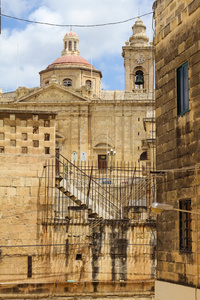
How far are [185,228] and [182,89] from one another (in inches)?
108

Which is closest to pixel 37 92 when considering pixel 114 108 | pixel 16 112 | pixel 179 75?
pixel 114 108

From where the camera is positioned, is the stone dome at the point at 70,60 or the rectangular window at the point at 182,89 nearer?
the rectangular window at the point at 182,89

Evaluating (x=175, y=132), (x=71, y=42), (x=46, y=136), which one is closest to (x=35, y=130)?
(x=46, y=136)

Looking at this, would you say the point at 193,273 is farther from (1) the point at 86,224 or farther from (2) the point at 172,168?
(1) the point at 86,224

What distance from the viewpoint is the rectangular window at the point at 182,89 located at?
1202cm

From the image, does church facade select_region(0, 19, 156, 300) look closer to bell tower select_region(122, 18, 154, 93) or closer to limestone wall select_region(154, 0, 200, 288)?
limestone wall select_region(154, 0, 200, 288)

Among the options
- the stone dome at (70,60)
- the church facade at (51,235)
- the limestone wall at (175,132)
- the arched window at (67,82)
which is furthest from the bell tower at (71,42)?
the limestone wall at (175,132)

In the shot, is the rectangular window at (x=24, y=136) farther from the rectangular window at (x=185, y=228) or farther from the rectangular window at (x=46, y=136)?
the rectangular window at (x=185, y=228)

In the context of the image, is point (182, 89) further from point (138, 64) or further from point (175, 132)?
point (138, 64)

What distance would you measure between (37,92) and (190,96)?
51.5 meters

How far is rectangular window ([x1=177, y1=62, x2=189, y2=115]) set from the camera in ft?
39.4

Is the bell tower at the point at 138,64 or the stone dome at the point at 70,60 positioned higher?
the stone dome at the point at 70,60

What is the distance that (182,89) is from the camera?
40.2 feet

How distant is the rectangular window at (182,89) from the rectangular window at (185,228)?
5.91 ft
